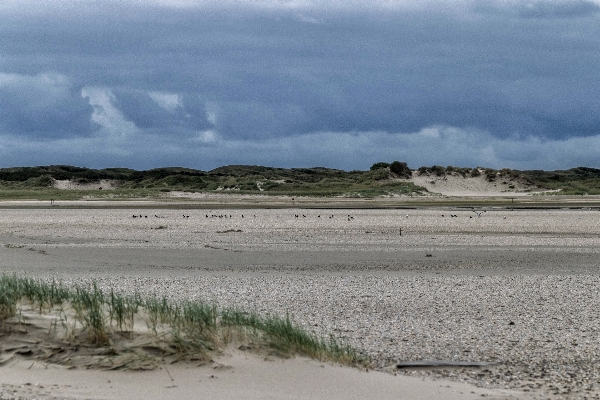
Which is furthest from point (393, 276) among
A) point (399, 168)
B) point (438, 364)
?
point (399, 168)

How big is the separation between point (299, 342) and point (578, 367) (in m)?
3.13

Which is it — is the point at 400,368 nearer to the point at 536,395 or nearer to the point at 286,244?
the point at 536,395

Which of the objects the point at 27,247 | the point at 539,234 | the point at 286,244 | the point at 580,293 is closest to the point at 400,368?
the point at 580,293

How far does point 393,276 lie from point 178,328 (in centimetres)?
835

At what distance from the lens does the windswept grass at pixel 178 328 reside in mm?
7480

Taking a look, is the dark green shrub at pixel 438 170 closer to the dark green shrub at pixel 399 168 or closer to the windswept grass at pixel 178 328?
the dark green shrub at pixel 399 168

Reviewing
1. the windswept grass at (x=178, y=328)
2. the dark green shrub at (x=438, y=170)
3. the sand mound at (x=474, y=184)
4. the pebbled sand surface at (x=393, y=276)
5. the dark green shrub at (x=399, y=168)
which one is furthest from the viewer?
the dark green shrub at (x=399, y=168)

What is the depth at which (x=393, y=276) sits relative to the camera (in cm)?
1527

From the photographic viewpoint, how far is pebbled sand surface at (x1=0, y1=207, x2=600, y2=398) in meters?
8.32

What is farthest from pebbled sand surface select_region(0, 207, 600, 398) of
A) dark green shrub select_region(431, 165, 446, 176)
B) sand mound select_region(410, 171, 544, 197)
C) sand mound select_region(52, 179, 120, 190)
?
sand mound select_region(52, 179, 120, 190)

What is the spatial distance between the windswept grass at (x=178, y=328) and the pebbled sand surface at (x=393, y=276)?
0.93m

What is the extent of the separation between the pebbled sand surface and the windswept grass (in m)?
0.93

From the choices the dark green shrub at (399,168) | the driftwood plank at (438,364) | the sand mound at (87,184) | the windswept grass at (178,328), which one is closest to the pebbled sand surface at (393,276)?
the driftwood plank at (438,364)

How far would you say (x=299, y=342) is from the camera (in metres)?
7.72
